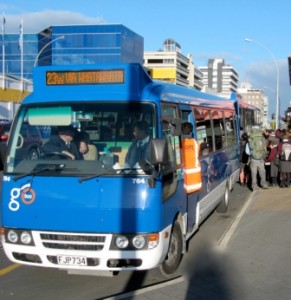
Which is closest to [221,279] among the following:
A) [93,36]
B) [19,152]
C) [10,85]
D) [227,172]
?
[19,152]

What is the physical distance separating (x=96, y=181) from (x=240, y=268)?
2.36 metres

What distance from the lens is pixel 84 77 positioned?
226 inches

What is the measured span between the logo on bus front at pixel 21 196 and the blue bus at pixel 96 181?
0.4 inches

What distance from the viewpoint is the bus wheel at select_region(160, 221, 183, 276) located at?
5.94 meters

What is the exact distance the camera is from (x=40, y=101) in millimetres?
5695

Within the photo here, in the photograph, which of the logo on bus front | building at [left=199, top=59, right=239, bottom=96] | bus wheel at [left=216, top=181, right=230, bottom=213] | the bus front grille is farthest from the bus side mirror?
building at [left=199, top=59, right=239, bottom=96]

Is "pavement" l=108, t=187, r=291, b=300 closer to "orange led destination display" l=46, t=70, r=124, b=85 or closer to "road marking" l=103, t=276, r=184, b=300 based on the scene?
"road marking" l=103, t=276, r=184, b=300

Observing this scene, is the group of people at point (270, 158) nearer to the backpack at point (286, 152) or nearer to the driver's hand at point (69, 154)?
the backpack at point (286, 152)

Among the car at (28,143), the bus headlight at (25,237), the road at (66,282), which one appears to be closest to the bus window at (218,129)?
the road at (66,282)

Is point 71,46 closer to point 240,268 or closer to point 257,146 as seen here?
point 257,146

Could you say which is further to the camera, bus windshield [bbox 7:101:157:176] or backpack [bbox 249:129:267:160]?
backpack [bbox 249:129:267:160]

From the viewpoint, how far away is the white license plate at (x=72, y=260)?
16.9ft

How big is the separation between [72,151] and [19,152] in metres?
0.60

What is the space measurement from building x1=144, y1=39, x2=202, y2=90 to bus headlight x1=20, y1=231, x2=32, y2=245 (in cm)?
12038
